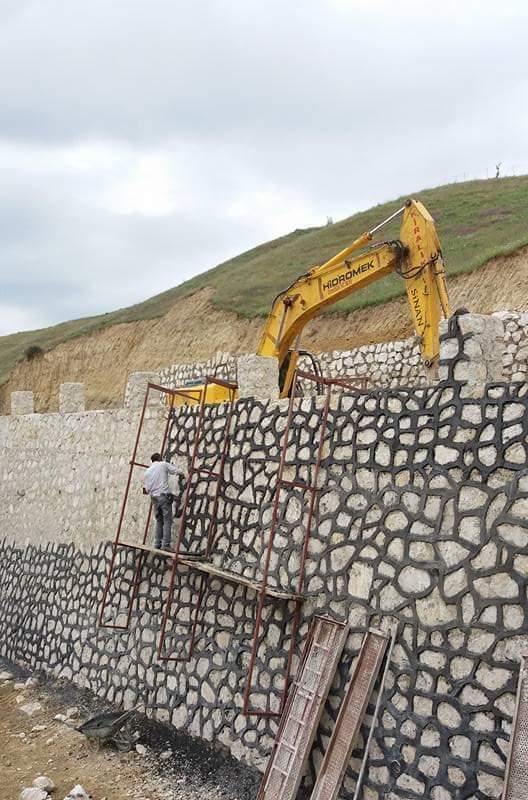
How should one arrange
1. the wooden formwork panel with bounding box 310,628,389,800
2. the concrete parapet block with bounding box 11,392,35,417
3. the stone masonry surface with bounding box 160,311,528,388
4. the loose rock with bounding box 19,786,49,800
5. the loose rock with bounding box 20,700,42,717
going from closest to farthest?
the wooden formwork panel with bounding box 310,628,389,800 → the loose rock with bounding box 19,786,49,800 → the loose rock with bounding box 20,700,42,717 → the stone masonry surface with bounding box 160,311,528,388 → the concrete parapet block with bounding box 11,392,35,417

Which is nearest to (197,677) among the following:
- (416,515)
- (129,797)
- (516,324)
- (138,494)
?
(129,797)

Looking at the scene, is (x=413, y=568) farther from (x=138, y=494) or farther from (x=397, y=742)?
(x=138, y=494)

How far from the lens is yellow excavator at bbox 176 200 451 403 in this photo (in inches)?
432

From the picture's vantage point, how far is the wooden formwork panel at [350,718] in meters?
6.16

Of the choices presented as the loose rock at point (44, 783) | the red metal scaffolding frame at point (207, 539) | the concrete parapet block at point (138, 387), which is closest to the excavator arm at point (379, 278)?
the concrete parapet block at point (138, 387)

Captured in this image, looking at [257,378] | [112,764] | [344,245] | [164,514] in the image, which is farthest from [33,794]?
[344,245]

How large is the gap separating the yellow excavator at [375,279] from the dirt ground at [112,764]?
4356mm

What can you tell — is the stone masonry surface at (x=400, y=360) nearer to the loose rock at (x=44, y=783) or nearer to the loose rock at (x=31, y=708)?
the loose rock at (x=31, y=708)

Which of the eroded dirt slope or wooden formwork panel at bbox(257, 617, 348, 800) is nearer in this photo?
wooden formwork panel at bbox(257, 617, 348, 800)

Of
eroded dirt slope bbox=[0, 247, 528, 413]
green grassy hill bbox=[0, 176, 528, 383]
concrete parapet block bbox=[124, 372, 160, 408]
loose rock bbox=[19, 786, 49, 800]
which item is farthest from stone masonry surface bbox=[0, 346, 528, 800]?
green grassy hill bbox=[0, 176, 528, 383]

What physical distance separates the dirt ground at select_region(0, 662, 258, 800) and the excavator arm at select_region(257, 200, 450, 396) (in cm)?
536

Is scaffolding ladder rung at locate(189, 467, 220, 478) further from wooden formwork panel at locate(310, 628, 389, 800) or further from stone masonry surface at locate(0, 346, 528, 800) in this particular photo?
wooden formwork panel at locate(310, 628, 389, 800)

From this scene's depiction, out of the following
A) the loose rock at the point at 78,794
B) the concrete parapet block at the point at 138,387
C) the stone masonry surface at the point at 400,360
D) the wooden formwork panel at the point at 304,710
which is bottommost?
the loose rock at the point at 78,794

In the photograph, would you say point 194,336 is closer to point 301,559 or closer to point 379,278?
point 379,278
